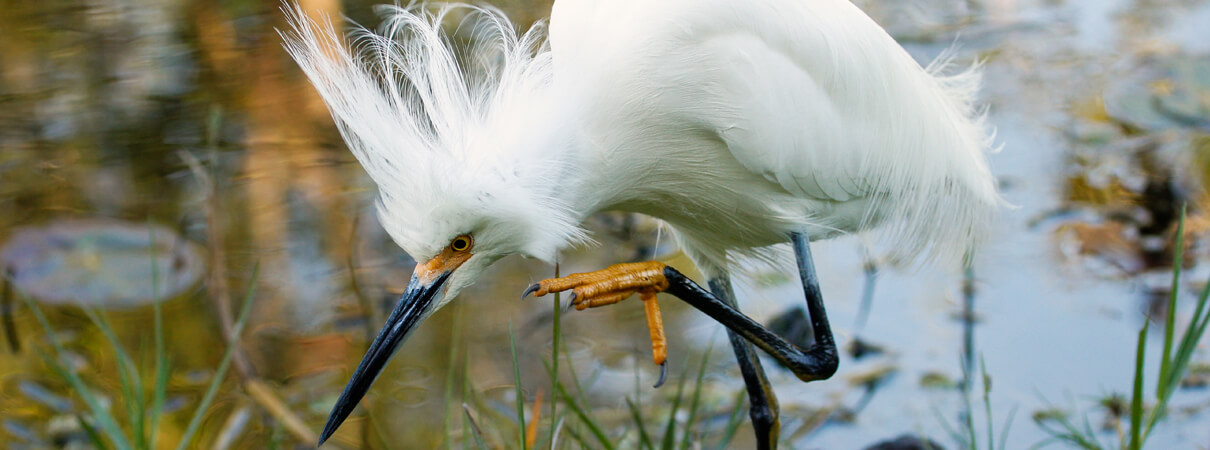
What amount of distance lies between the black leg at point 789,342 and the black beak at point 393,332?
16.1 inches

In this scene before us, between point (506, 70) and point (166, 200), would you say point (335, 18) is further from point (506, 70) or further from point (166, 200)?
point (506, 70)

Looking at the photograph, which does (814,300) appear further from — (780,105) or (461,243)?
(461,243)

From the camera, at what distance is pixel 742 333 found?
1809 mm

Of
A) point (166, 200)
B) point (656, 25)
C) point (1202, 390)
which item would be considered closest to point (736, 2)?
point (656, 25)

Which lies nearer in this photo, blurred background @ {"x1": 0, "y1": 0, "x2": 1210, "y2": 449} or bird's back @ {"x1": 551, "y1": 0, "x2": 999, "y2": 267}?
bird's back @ {"x1": 551, "y1": 0, "x2": 999, "y2": 267}

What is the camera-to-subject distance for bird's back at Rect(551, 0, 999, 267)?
169 cm

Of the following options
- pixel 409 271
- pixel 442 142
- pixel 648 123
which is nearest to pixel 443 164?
pixel 442 142

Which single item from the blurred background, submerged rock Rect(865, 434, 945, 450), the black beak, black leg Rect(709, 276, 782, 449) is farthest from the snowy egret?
submerged rock Rect(865, 434, 945, 450)

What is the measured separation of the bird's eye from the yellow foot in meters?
0.12

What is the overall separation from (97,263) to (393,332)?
2.04 m

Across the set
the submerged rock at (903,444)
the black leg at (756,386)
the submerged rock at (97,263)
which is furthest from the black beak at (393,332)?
the submerged rock at (97,263)

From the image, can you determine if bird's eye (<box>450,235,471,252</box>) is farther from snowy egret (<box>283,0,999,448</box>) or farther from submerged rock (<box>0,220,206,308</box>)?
submerged rock (<box>0,220,206,308</box>)

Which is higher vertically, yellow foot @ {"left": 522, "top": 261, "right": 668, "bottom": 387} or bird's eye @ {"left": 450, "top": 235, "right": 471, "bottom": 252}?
bird's eye @ {"left": 450, "top": 235, "right": 471, "bottom": 252}

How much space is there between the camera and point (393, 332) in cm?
158
